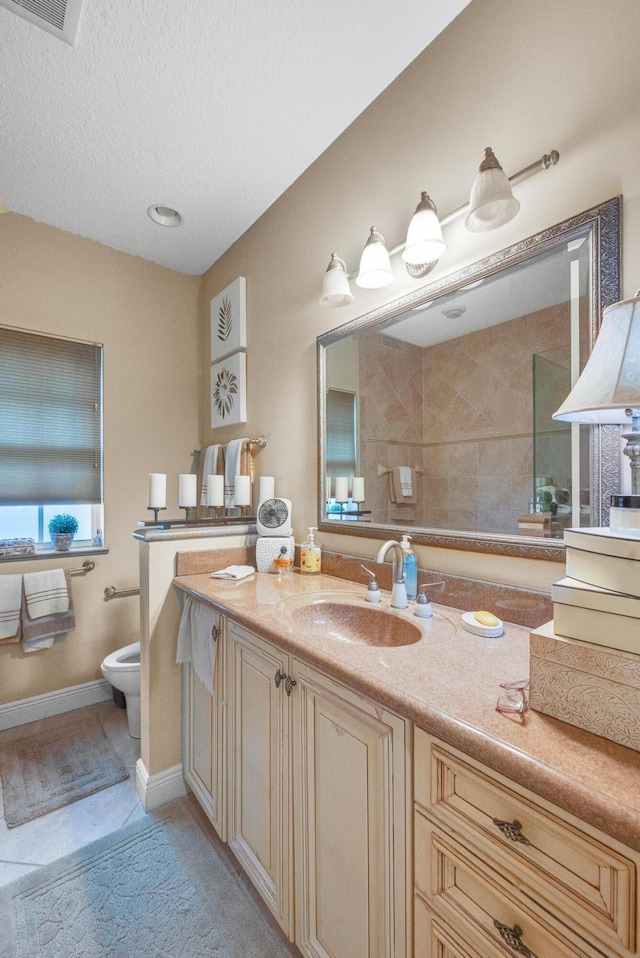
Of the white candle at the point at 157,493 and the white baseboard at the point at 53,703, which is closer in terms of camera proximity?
the white candle at the point at 157,493

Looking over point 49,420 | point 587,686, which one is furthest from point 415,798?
point 49,420

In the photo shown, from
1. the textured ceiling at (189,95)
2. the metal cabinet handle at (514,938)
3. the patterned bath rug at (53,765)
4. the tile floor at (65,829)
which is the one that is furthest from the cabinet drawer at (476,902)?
the textured ceiling at (189,95)

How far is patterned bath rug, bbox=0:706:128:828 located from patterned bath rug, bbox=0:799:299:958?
0.34 m

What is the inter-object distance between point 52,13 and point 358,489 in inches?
70.5

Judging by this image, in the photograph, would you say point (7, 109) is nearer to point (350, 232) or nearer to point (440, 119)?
point (350, 232)

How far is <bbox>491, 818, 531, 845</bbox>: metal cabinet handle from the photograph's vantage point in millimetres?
570

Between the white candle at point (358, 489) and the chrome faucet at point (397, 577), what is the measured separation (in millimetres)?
301

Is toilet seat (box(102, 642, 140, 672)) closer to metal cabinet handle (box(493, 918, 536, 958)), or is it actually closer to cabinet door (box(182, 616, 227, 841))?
cabinet door (box(182, 616, 227, 841))

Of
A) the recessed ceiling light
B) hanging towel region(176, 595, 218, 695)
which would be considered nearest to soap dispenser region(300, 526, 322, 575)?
hanging towel region(176, 595, 218, 695)

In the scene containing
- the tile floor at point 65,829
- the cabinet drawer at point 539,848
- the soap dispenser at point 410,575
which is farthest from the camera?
the tile floor at point 65,829

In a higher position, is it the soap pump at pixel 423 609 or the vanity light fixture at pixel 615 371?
the vanity light fixture at pixel 615 371

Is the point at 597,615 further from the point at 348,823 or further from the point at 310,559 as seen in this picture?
the point at 310,559

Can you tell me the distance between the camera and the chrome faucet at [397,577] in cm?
124

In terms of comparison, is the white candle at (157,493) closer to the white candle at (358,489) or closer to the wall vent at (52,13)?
the white candle at (358,489)
